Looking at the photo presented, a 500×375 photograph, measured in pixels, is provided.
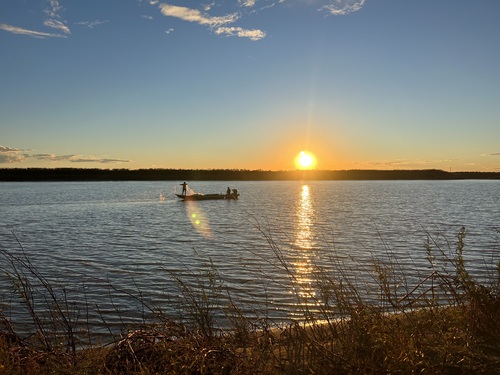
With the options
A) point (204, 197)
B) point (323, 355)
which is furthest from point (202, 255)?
point (204, 197)

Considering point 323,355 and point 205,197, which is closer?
point 323,355

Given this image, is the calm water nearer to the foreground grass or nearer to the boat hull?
the foreground grass

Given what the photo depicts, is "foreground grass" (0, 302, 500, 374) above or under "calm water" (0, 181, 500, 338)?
above

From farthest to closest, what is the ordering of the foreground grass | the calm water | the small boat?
the small boat < the calm water < the foreground grass

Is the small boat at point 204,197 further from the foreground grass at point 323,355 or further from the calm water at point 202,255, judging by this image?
the foreground grass at point 323,355

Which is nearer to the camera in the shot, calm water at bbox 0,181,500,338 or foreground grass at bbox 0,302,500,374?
foreground grass at bbox 0,302,500,374

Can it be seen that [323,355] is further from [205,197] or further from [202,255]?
[205,197]

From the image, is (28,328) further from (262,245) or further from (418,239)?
(418,239)

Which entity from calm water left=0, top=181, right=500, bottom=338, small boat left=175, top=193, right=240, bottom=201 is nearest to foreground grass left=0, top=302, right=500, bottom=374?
calm water left=0, top=181, right=500, bottom=338

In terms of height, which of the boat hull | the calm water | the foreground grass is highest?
the foreground grass

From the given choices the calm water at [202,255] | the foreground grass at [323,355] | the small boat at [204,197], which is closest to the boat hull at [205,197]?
the small boat at [204,197]

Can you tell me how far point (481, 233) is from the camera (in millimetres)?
28344

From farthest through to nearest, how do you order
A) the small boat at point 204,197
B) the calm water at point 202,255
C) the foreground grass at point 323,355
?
1. the small boat at point 204,197
2. the calm water at point 202,255
3. the foreground grass at point 323,355

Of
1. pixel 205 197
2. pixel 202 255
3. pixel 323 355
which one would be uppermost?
pixel 323 355
